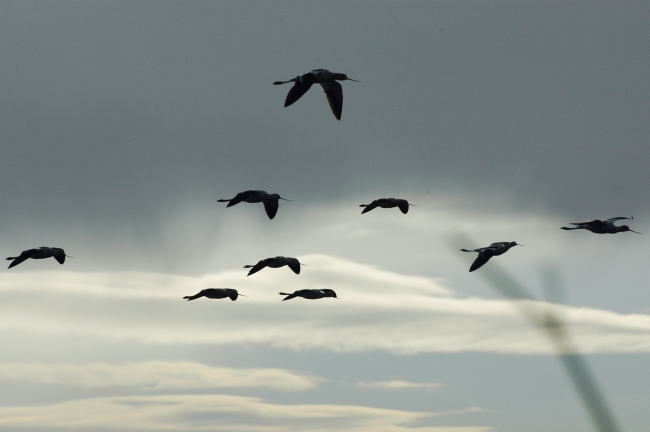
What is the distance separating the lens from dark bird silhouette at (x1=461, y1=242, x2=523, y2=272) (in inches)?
4206

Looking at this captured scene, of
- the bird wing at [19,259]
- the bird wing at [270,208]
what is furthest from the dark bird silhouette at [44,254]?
the bird wing at [270,208]

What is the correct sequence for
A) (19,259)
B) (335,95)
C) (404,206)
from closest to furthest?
1. (335,95)
2. (19,259)
3. (404,206)

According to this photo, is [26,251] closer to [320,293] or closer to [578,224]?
[320,293]

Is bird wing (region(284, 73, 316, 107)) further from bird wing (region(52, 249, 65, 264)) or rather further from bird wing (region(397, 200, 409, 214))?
bird wing (region(52, 249, 65, 264))

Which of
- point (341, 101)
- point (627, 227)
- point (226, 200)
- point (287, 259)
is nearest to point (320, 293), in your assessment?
point (287, 259)

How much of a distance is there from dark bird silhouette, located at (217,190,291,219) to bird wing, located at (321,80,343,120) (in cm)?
1299

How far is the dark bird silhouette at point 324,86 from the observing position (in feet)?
305

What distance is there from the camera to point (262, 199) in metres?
105

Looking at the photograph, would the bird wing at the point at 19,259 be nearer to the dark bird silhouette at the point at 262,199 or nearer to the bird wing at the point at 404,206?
the dark bird silhouette at the point at 262,199

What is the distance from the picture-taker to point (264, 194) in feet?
345

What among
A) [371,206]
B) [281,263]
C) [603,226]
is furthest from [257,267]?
[603,226]

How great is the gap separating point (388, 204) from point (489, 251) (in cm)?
1145

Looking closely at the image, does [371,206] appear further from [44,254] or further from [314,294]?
[44,254]

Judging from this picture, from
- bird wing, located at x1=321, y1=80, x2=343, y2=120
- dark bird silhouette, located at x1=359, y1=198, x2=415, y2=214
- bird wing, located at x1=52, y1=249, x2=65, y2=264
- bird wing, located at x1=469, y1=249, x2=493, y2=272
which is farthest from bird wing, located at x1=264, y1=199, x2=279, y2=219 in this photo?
bird wing, located at x1=52, y1=249, x2=65, y2=264
